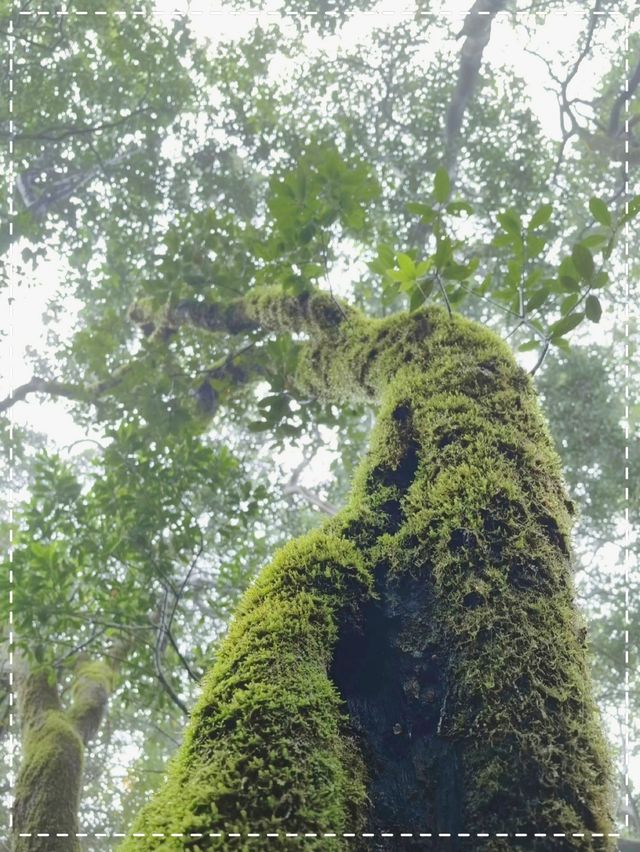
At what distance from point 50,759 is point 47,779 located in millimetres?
138

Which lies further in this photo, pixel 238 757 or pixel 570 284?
pixel 570 284

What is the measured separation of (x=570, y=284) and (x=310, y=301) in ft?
4.41

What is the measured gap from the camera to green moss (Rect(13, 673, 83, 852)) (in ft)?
10.2

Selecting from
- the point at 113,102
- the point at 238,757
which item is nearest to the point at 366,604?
the point at 238,757

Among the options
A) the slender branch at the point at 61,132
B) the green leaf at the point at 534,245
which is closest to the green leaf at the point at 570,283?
the green leaf at the point at 534,245

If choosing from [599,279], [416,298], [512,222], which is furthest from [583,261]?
[416,298]

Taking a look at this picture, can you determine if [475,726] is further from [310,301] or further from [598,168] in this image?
[598,168]

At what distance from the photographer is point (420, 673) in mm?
1310

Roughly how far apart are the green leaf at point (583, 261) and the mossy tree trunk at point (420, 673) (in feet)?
1.56

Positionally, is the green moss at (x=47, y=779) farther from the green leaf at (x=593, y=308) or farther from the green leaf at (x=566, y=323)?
the green leaf at (x=593, y=308)

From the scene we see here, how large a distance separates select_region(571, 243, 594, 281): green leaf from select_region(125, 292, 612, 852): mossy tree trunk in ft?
1.56

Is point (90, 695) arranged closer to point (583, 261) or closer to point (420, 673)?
point (420, 673)

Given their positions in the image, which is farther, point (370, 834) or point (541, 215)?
point (541, 215)

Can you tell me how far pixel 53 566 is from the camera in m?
3.48
